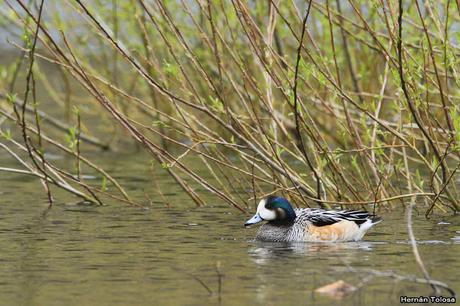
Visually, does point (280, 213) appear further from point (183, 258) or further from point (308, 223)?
point (183, 258)

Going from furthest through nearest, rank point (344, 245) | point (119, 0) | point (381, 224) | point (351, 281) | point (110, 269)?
point (119, 0) < point (381, 224) < point (344, 245) < point (110, 269) < point (351, 281)

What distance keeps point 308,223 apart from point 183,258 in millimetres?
1675

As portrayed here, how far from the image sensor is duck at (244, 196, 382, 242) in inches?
438

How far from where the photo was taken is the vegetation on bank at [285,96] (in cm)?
1098

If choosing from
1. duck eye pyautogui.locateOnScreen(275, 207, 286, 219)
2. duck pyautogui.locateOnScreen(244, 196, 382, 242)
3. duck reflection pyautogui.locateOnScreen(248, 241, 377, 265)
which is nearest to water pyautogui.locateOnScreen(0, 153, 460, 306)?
duck reflection pyautogui.locateOnScreen(248, 241, 377, 265)

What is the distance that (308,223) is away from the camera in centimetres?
1131

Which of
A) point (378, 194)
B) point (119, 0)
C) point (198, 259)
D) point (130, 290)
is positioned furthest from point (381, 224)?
point (119, 0)

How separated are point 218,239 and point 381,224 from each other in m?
1.76

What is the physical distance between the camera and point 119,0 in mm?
16359

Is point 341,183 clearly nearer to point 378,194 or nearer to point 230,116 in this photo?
point 378,194

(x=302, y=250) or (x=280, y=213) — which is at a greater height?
(x=280, y=213)

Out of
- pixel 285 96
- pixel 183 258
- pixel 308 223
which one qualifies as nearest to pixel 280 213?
pixel 308 223

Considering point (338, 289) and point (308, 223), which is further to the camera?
point (308, 223)

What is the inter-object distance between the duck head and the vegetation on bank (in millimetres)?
321
